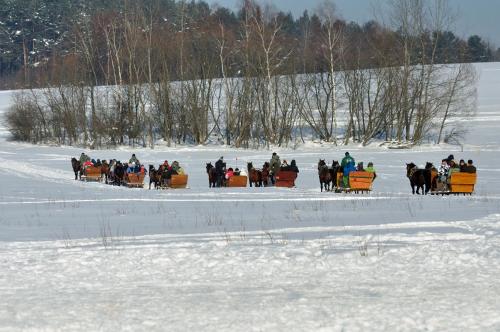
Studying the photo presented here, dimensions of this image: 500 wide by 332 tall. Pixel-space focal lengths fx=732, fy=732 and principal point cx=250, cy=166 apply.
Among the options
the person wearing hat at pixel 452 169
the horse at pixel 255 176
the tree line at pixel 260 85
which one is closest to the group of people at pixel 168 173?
the horse at pixel 255 176

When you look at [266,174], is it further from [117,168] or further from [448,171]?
[448,171]

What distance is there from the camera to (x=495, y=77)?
96.2m

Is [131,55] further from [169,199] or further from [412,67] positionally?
[169,199]

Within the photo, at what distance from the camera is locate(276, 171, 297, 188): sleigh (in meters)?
27.3

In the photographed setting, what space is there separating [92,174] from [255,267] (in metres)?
25.6

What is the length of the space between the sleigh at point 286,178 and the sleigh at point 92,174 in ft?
31.6

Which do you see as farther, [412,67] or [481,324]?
[412,67]

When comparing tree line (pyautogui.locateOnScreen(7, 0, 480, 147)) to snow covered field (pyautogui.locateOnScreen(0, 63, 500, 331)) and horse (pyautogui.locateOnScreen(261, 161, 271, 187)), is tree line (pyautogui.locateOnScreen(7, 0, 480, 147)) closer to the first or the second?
horse (pyautogui.locateOnScreen(261, 161, 271, 187))

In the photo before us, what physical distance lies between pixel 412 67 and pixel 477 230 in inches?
1927

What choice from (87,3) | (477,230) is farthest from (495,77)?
(477,230)

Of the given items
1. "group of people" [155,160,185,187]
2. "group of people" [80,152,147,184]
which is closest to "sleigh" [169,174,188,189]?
"group of people" [155,160,185,187]

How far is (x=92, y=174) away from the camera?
109ft

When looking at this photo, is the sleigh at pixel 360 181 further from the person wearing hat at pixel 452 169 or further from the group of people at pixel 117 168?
the group of people at pixel 117 168

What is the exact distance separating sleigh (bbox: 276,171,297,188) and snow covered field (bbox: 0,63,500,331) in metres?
10.2
